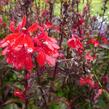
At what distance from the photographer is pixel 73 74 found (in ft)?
8.50

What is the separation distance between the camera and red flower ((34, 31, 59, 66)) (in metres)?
1.58

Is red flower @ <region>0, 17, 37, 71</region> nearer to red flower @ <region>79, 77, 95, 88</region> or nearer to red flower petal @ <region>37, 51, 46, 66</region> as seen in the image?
red flower petal @ <region>37, 51, 46, 66</region>

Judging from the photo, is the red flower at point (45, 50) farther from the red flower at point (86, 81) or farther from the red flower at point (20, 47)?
the red flower at point (86, 81)

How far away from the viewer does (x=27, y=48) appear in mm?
1555

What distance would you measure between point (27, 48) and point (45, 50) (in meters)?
0.09

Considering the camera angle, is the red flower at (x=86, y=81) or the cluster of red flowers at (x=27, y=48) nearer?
the cluster of red flowers at (x=27, y=48)

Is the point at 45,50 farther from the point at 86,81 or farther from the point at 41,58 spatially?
the point at 86,81

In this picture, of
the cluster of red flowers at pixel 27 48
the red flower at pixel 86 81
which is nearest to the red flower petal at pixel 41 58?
the cluster of red flowers at pixel 27 48

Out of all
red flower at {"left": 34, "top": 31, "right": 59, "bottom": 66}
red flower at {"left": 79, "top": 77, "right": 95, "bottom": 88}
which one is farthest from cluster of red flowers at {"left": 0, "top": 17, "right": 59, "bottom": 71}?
red flower at {"left": 79, "top": 77, "right": 95, "bottom": 88}

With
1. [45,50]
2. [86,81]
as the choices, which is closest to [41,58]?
[45,50]

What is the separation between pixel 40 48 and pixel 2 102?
1.00 m

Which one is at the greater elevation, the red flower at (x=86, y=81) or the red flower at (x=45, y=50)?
the red flower at (x=45, y=50)

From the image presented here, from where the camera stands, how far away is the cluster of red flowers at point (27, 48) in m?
1.55

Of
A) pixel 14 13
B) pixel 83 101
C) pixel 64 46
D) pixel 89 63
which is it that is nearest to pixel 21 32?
pixel 89 63
